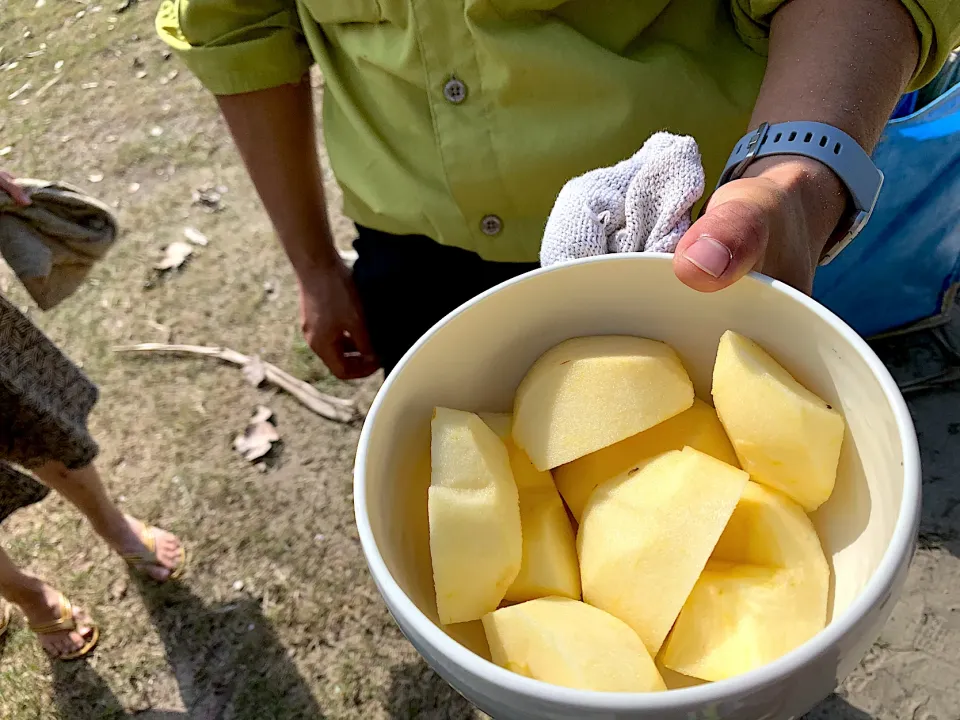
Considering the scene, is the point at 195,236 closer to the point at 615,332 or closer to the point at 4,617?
the point at 4,617

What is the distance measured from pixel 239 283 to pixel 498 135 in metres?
1.66

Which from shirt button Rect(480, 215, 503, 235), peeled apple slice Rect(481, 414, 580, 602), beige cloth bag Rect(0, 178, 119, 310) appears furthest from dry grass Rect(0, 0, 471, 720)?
peeled apple slice Rect(481, 414, 580, 602)

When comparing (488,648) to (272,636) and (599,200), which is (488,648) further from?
Result: (272,636)

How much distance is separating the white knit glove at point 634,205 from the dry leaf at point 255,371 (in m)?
1.61

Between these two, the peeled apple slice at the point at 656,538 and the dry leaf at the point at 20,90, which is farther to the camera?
the dry leaf at the point at 20,90

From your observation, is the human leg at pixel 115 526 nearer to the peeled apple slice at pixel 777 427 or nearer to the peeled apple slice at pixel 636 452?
the peeled apple slice at pixel 636 452

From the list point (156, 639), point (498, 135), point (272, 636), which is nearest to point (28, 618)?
point (156, 639)

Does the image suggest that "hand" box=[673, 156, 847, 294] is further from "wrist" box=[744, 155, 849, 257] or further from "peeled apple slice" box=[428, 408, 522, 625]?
"peeled apple slice" box=[428, 408, 522, 625]

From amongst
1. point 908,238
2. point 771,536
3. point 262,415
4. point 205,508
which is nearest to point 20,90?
point 262,415

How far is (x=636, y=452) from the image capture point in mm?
637

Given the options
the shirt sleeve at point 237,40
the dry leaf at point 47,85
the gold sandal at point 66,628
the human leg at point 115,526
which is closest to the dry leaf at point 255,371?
the human leg at point 115,526

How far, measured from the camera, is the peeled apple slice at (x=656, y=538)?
53 cm

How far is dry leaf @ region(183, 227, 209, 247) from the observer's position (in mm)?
2623

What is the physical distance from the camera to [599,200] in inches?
29.4
